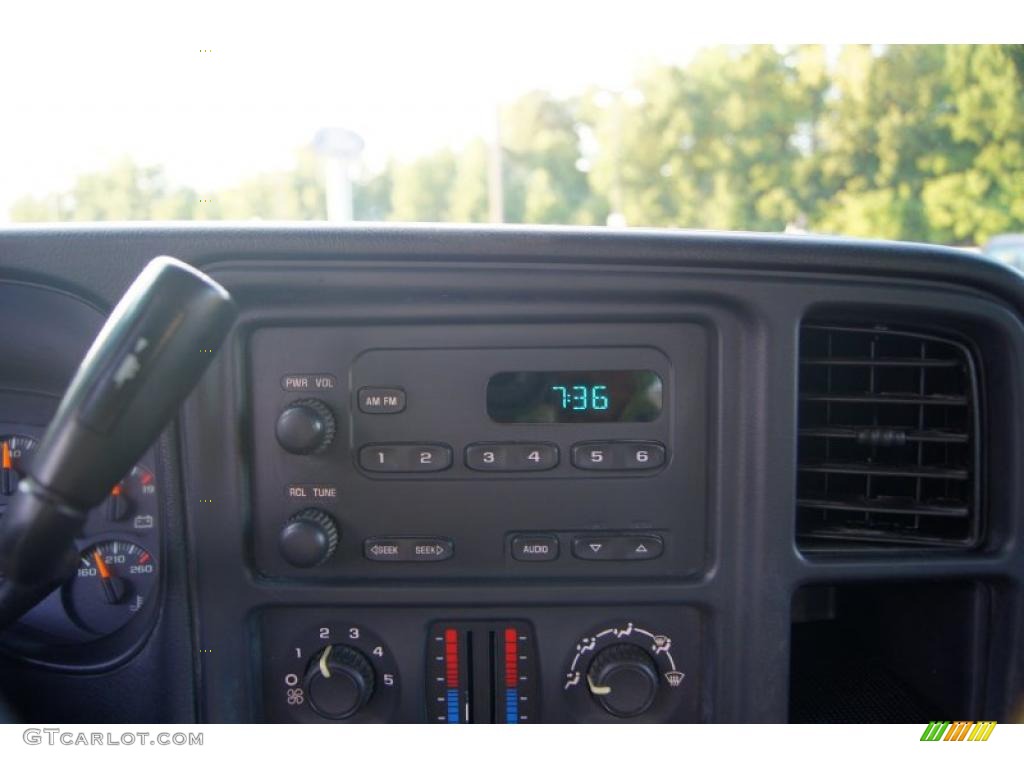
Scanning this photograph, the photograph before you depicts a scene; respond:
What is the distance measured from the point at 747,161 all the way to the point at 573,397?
1481 mm

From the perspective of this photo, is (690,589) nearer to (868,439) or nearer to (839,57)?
(868,439)

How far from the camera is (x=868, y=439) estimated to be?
1.17 metres

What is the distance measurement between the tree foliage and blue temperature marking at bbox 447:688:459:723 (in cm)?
81

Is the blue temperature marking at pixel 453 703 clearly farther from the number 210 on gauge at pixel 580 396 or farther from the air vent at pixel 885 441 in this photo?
the air vent at pixel 885 441

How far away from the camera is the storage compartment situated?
4.15ft

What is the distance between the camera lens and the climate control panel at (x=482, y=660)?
3.95 feet

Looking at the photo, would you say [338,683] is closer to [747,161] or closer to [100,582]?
[100,582]

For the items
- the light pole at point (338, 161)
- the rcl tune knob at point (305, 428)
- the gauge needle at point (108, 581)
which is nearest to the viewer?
the rcl tune knob at point (305, 428)

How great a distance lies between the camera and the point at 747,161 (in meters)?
2.32

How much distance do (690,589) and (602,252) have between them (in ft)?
1.70

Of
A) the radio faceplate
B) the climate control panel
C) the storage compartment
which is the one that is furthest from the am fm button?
the storage compartment

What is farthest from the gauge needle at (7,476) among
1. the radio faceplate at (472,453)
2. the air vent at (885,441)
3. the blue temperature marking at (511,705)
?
the air vent at (885,441)

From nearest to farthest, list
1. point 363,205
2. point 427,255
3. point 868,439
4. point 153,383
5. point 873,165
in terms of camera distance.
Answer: point 153,383 → point 427,255 → point 868,439 → point 363,205 → point 873,165

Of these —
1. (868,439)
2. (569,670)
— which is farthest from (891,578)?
(569,670)
